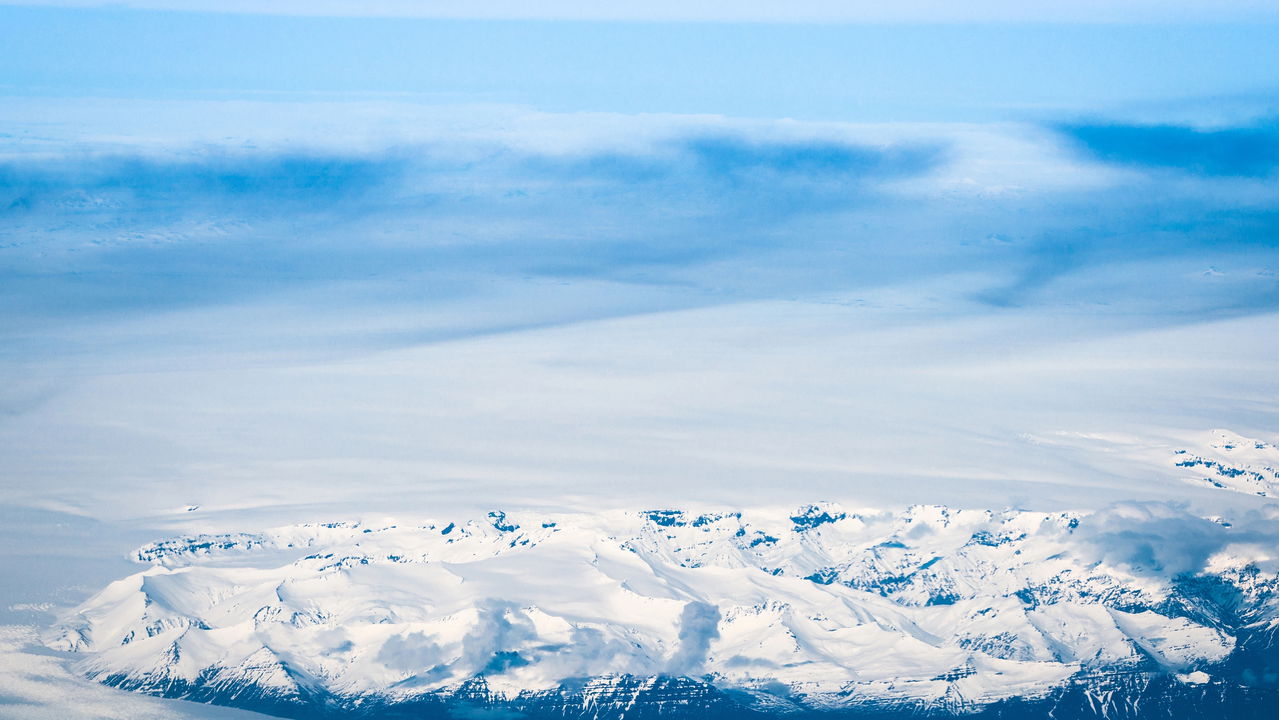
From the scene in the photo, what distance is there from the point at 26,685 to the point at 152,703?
1099 cm

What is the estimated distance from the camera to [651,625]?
138 metres

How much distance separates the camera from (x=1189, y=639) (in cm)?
15125

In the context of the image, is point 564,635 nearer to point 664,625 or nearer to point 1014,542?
point 664,625

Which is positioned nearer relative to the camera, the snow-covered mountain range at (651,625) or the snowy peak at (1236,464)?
Answer: the snow-covered mountain range at (651,625)

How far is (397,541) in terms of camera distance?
157 metres

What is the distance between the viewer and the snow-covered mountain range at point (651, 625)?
409ft

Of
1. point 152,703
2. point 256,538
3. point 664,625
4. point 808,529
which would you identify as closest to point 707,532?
point 808,529

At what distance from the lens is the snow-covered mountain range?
124688mm

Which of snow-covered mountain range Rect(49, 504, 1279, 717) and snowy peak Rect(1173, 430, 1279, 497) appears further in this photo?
snowy peak Rect(1173, 430, 1279, 497)

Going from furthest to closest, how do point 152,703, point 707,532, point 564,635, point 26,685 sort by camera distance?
point 707,532 < point 564,635 < point 152,703 < point 26,685

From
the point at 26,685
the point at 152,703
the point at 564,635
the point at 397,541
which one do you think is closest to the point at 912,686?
the point at 564,635

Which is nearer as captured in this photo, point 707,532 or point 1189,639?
point 1189,639

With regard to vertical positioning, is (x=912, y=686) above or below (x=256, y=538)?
below

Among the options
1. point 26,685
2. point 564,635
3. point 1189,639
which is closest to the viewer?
point 26,685
